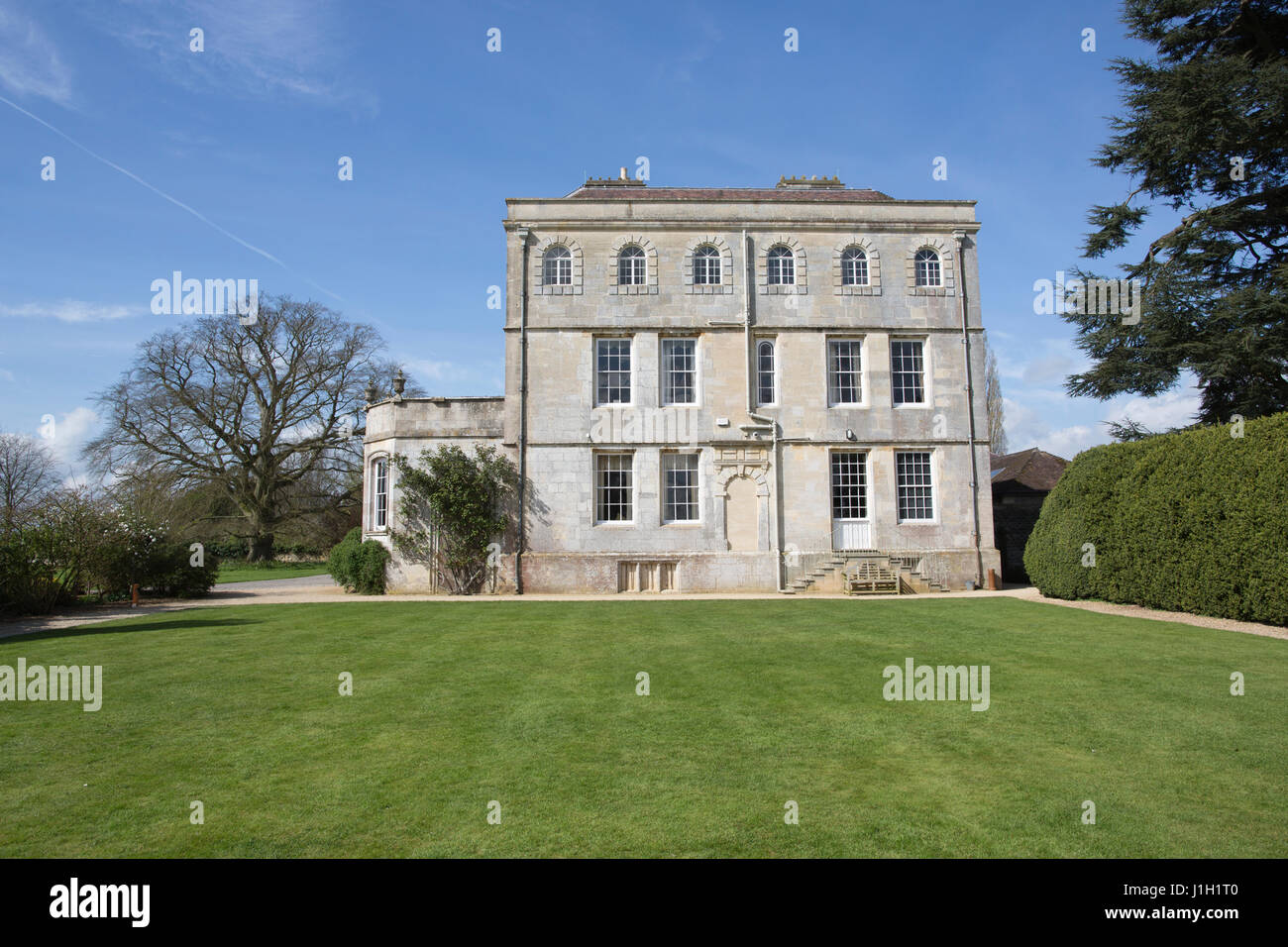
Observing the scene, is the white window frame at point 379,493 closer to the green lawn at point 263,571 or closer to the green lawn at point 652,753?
the green lawn at point 263,571

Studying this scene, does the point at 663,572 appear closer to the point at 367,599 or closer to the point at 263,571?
the point at 367,599

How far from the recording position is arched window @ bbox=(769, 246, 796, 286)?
2319cm

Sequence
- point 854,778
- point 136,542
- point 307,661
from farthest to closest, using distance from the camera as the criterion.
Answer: point 136,542 → point 307,661 → point 854,778

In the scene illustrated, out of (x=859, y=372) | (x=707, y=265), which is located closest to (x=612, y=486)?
(x=707, y=265)

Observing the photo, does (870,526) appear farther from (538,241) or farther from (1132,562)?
(538,241)

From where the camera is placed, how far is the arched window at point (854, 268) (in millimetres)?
23266

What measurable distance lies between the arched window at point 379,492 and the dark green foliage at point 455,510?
40.2 inches

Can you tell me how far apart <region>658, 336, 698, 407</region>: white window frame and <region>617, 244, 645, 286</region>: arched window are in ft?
6.47

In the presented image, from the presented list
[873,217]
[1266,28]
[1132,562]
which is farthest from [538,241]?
[1266,28]

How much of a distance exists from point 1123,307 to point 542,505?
54.7 ft

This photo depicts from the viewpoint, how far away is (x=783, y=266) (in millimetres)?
23219

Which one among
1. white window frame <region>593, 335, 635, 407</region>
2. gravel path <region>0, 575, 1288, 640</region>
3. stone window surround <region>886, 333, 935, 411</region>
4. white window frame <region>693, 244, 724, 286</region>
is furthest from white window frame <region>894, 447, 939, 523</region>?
white window frame <region>593, 335, 635, 407</region>

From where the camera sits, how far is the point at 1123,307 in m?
20.5

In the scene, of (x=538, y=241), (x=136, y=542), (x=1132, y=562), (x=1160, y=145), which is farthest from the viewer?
(x=538, y=241)
